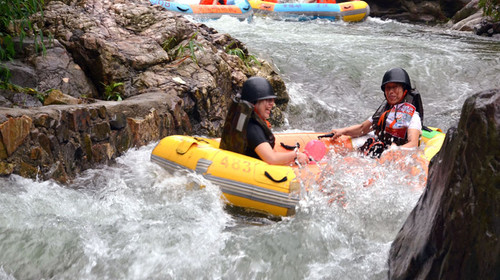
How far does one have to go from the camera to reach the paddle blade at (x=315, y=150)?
4703 mm

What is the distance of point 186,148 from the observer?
4.70 m

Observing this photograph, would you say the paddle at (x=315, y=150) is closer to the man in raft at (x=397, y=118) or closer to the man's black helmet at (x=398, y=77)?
the man in raft at (x=397, y=118)

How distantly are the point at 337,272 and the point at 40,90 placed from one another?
4.02 meters

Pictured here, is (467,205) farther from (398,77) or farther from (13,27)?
(13,27)

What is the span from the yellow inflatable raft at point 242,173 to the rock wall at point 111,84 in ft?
2.37

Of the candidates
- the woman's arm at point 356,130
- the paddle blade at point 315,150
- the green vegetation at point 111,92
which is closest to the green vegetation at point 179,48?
the green vegetation at point 111,92

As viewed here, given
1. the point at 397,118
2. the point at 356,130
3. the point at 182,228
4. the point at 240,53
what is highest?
the point at 397,118

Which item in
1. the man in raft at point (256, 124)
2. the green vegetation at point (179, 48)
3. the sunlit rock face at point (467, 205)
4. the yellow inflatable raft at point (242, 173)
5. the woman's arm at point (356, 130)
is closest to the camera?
the sunlit rock face at point (467, 205)

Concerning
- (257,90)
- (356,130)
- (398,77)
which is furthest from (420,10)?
(257,90)

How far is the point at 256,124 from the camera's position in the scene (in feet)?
14.7

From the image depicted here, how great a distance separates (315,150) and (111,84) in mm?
2916

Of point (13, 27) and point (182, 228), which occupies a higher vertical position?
point (13, 27)

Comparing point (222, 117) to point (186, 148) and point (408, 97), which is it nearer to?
point (186, 148)

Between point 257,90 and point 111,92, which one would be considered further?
point 111,92
